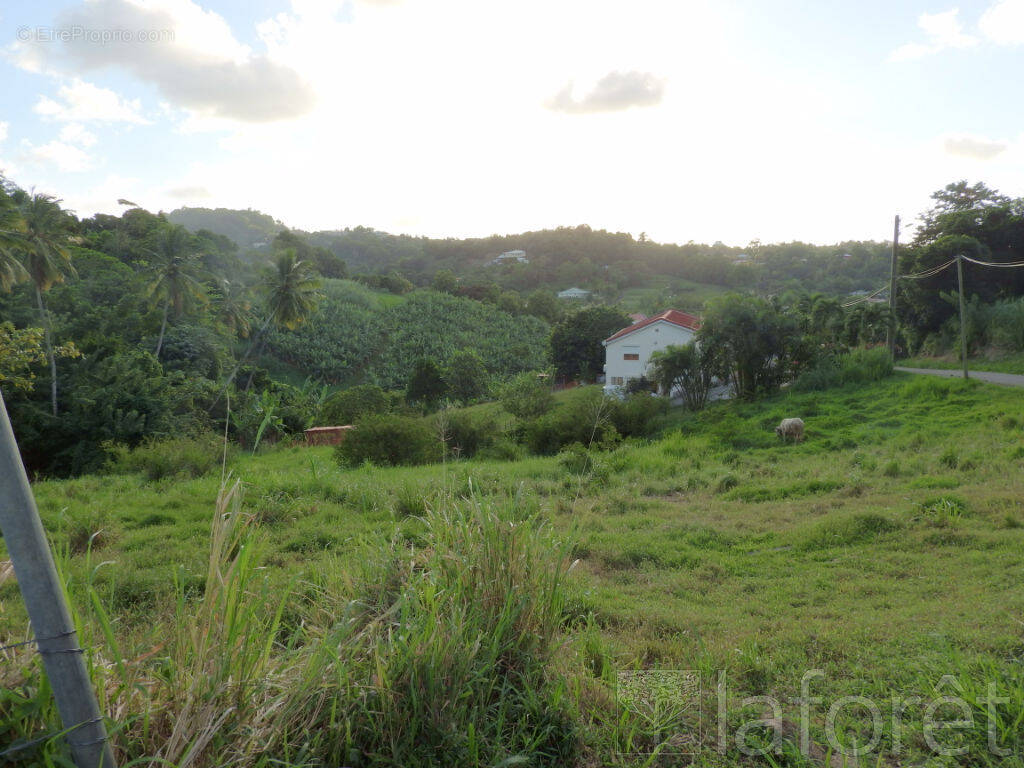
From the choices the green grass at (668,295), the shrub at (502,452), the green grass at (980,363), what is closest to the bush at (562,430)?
the shrub at (502,452)

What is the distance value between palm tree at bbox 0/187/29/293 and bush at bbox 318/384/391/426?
40.2 ft

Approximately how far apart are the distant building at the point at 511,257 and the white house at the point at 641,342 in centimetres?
5288

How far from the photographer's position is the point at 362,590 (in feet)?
9.84

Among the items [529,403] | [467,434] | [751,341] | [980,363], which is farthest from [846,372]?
[467,434]

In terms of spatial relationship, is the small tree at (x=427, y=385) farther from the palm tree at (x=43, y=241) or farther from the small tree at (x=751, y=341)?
the small tree at (x=751, y=341)

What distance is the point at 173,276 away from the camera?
27.2 m

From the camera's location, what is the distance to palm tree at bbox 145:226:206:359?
27.1m

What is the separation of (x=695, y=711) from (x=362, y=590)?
1575 millimetres

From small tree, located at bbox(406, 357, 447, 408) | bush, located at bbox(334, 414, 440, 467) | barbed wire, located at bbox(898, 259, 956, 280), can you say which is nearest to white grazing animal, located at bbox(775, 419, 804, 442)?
bush, located at bbox(334, 414, 440, 467)

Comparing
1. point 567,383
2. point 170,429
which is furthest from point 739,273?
point 170,429

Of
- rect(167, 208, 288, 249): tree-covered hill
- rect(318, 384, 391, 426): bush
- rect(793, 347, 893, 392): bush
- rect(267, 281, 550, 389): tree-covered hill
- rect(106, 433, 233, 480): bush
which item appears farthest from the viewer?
rect(167, 208, 288, 249): tree-covered hill

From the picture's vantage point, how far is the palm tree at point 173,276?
27.1 meters

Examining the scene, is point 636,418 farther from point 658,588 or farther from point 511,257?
point 511,257

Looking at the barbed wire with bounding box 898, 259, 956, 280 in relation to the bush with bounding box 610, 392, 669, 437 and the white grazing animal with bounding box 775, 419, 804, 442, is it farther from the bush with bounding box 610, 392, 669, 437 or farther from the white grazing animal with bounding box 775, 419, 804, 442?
the white grazing animal with bounding box 775, 419, 804, 442
